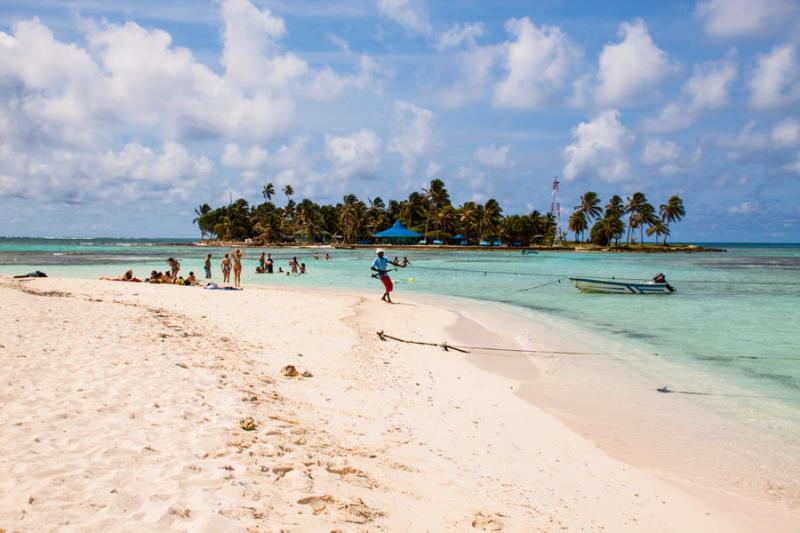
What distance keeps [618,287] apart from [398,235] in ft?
278

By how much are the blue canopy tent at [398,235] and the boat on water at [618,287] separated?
82649mm

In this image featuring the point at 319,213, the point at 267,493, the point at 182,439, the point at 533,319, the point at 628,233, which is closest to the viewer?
the point at 267,493

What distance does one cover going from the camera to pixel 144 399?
5684 millimetres

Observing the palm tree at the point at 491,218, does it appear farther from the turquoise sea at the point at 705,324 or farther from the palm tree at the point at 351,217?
the turquoise sea at the point at 705,324

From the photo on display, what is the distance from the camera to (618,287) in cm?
2719

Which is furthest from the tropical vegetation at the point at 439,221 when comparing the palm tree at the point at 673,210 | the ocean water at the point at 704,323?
the ocean water at the point at 704,323

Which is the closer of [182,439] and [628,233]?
[182,439]

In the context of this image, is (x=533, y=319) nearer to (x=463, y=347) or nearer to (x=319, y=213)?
(x=463, y=347)

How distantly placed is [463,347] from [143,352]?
7.00 metres

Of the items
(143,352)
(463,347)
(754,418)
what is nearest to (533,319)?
(463,347)

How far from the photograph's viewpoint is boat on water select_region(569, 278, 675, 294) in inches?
1065

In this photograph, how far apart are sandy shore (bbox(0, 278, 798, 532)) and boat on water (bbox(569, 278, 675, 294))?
769 inches

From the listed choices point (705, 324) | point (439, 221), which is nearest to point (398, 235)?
point (439, 221)

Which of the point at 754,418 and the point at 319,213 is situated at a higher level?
the point at 319,213
